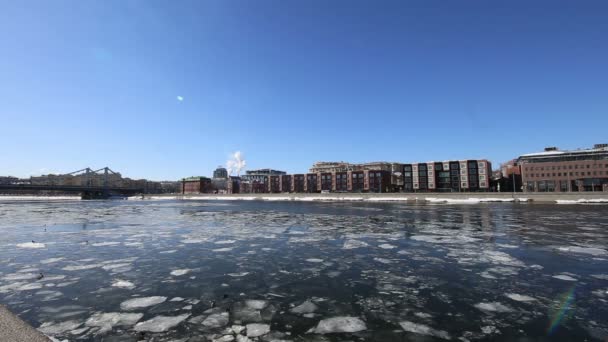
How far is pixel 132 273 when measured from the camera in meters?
8.71

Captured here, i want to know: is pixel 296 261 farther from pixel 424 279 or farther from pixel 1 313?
pixel 1 313

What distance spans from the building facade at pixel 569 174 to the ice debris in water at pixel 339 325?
483 feet

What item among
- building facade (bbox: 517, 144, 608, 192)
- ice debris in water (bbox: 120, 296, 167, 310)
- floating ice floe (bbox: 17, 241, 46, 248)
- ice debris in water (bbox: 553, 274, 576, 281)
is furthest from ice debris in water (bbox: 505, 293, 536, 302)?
building facade (bbox: 517, 144, 608, 192)

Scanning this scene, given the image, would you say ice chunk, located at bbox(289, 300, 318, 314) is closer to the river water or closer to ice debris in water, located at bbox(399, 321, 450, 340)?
the river water

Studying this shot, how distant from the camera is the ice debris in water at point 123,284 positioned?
24.3 feet

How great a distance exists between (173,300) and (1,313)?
106 inches

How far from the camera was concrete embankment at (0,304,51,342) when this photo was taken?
13.9 ft

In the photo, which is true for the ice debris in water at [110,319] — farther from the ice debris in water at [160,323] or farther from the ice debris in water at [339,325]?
the ice debris in water at [339,325]

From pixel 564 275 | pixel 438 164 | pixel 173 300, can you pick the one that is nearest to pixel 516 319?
pixel 564 275

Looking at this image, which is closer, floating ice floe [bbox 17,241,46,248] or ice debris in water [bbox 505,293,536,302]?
ice debris in water [bbox 505,293,536,302]

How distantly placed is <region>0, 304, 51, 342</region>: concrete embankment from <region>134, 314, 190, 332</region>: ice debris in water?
1258 millimetres

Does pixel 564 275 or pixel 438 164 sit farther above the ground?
pixel 438 164

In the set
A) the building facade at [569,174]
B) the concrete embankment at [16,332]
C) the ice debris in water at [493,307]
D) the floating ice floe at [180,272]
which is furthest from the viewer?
the building facade at [569,174]

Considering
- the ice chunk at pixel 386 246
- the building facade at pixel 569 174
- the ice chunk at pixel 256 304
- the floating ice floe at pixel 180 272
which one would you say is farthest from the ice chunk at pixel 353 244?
the building facade at pixel 569 174
